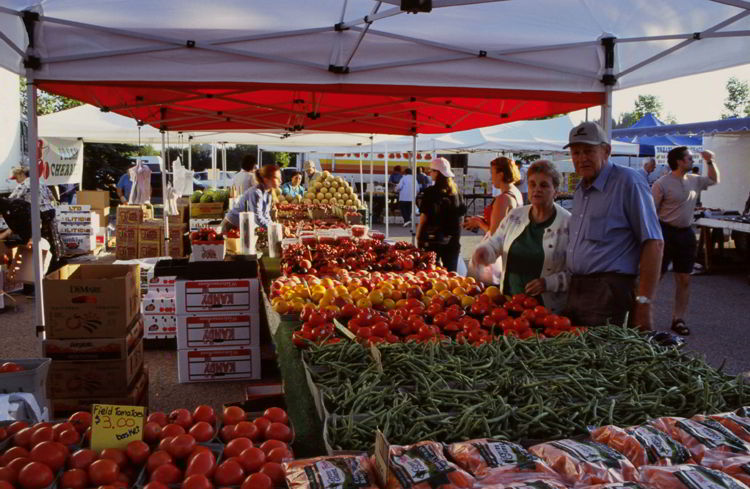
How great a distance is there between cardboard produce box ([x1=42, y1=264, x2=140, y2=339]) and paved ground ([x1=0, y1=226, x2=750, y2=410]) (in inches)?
39.3

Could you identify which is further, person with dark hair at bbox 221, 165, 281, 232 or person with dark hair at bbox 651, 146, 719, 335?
person with dark hair at bbox 221, 165, 281, 232

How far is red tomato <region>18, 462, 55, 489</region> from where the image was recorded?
68.3 inches

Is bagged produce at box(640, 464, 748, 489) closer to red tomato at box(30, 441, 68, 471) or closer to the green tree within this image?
red tomato at box(30, 441, 68, 471)

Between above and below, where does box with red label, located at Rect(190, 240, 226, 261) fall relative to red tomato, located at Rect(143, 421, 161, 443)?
above

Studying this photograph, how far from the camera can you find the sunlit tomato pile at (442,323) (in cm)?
304

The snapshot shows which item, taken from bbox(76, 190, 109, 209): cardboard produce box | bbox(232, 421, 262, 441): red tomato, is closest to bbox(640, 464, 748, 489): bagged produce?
bbox(232, 421, 262, 441): red tomato

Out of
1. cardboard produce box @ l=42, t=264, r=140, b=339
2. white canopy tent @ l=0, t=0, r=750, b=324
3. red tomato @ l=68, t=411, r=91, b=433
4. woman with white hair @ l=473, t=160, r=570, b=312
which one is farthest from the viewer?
woman with white hair @ l=473, t=160, r=570, b=312

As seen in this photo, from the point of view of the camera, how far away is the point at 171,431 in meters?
2.08

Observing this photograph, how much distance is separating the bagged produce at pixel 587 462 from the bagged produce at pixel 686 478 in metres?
0.06

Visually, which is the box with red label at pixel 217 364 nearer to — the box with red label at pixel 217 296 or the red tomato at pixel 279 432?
the box with red label at pixel 217 296

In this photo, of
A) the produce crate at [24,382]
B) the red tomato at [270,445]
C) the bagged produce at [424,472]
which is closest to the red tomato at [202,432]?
the red tomato at [270,445]

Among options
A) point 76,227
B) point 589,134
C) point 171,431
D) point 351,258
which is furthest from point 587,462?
point 76,227

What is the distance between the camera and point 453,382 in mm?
2352

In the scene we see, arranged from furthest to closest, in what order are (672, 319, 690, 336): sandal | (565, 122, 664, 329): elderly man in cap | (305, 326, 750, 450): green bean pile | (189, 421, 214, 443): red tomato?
1. (672, 319, 690, 336): sandal
2. (565, 122, 664, 329): elderly man in cap
3. (189, 421, 214, 443): red tomato
4. (305, 326, 750, 450): green bean pile
